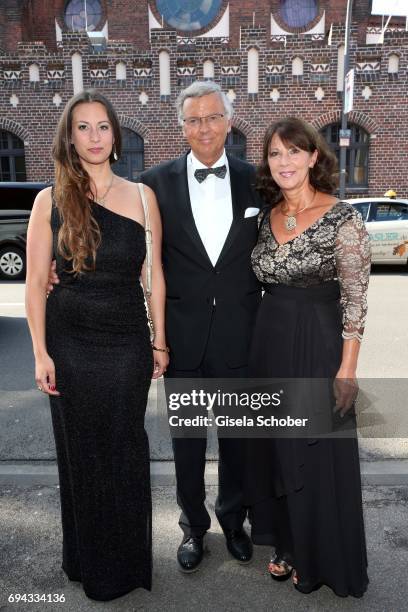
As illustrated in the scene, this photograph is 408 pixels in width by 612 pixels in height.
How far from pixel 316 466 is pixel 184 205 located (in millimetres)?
1393

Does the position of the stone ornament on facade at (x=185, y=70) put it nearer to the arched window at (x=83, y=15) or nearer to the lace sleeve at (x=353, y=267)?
the arched window at (x=83, y=15)

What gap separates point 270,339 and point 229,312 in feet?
1.08

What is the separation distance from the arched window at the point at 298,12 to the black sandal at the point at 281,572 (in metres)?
22.6

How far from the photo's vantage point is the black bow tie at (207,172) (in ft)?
9.12

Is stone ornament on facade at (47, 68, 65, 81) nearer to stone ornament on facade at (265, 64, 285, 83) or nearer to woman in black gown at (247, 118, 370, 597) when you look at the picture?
stone ornament on facade at (265, 64, 285, 83)

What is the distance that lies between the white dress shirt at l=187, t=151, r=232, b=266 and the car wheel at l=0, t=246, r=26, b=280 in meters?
9.29

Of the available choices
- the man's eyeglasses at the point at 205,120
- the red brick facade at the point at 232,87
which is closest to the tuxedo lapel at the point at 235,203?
the man's eyeglasses at the point at 205,120

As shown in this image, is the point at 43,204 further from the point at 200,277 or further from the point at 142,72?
the point at 142,72

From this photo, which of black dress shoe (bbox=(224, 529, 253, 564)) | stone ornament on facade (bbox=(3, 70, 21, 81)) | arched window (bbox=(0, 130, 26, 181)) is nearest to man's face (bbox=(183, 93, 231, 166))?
black dress shoe (bbox=(224, 529, 253, 564))

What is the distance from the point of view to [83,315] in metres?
2.28

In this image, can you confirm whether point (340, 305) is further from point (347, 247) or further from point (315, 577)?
point (315, 577)

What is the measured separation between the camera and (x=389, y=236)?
37.0ft

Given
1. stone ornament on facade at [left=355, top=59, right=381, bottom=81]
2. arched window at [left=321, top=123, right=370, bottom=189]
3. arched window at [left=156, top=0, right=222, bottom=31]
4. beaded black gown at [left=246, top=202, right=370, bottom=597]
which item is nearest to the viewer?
beaded black gown at [left=246, top=202, right=370, bottom=597]

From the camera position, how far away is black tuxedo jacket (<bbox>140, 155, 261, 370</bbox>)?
2.70 m
